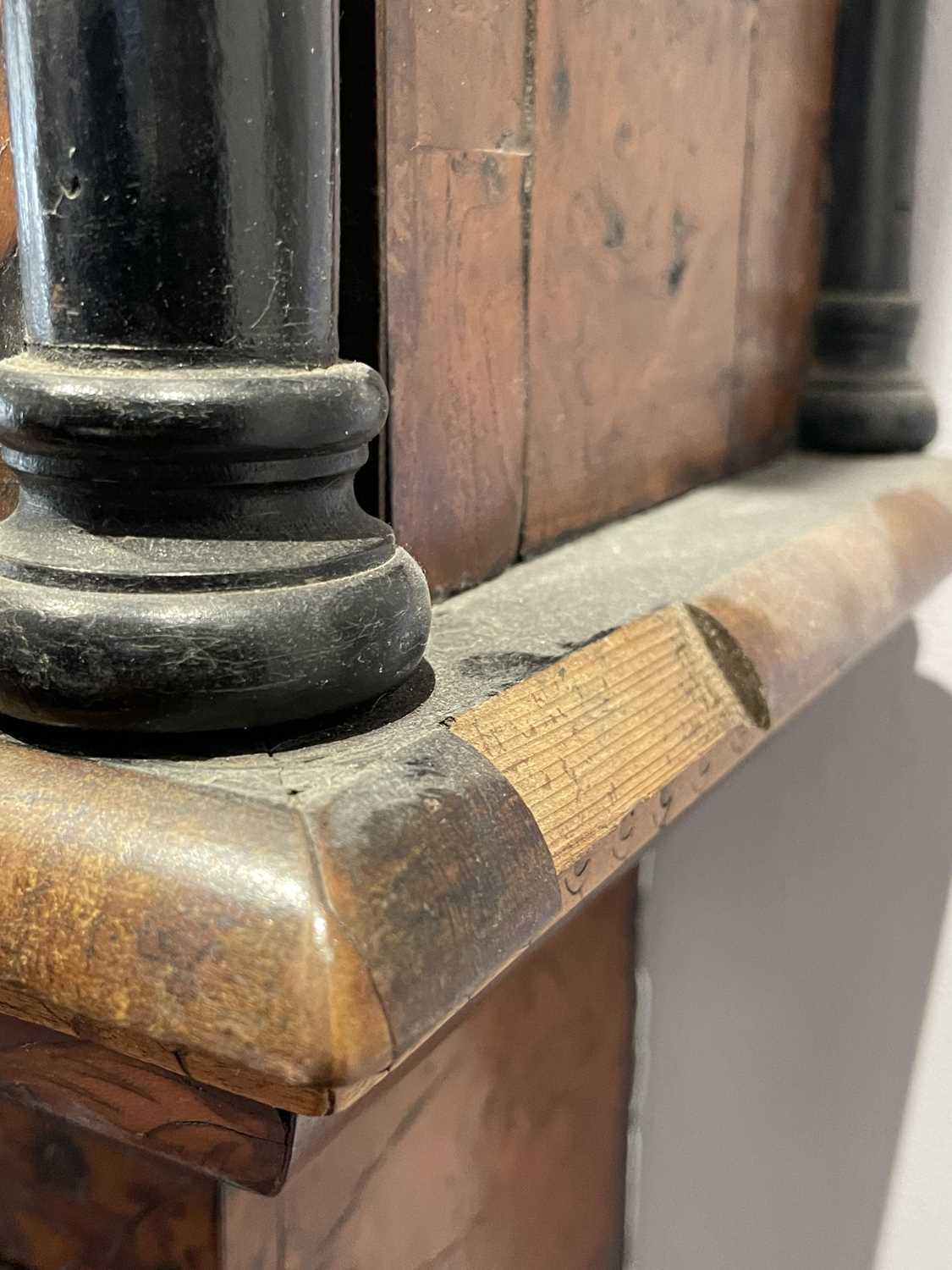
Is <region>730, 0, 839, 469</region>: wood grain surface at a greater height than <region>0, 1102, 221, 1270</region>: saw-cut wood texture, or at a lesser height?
greater

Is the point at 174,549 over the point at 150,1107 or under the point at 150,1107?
over

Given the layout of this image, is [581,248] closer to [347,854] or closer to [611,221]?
[611,221]

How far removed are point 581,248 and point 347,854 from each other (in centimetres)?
60

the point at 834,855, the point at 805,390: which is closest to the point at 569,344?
the point at 805,390

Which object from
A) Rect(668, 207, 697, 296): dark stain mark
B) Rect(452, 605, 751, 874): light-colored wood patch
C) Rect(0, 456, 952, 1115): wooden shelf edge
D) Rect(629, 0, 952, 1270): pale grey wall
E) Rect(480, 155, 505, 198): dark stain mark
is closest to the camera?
Rect(0, 456, 952, 1115): wooden shelf edge

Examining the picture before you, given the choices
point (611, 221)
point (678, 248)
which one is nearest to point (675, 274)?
point (678, 248)

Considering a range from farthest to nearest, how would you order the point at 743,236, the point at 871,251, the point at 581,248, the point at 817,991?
1. the point at 817,991
2. the point at 871,251
3. the point at 743,236
4. the point at 581,248

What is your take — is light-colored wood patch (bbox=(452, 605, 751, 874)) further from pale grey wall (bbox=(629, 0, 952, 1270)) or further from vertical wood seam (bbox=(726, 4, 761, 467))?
pale grey wall (bbox=(629, 0, 952, 1270))

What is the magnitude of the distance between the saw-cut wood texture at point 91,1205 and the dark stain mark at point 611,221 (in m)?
0.70

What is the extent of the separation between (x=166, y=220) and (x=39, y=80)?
0.08 metres

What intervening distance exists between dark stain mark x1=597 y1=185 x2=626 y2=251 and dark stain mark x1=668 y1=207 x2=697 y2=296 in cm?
10

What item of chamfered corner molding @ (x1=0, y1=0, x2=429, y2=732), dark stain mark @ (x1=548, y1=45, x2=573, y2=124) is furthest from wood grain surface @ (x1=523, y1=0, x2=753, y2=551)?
chamfered corner molding @ (x1=0, y1=0, x2=429, y2=732)

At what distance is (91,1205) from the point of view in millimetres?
734

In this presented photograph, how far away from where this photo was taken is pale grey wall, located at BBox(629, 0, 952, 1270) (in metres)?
1.42
